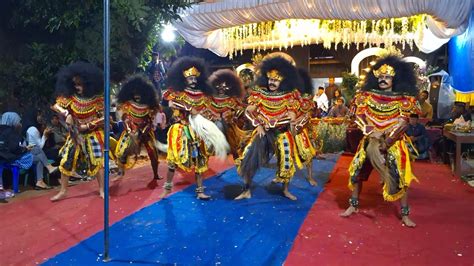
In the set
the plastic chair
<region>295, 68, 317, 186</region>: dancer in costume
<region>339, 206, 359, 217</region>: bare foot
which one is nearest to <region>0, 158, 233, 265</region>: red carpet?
the plastic chair

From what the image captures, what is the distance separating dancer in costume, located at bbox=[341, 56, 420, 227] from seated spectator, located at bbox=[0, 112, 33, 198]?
4154mm

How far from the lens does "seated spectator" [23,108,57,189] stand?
5598 mm

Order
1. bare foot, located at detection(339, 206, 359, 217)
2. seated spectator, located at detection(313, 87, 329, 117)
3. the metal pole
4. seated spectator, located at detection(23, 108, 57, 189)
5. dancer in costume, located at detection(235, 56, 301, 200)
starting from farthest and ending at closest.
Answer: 1. seated spectator, located at detection(313, 87, 329, 117)
2. seated spectator, located at detection(23, 108, 57, 189)
3. dancer in costume, located at detection(235, 56, 301, 200)
4. bare foot, located at detection(339, 206, 359, 217)
5. the metal pole

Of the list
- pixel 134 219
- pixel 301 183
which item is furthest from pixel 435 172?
pixel 134 219

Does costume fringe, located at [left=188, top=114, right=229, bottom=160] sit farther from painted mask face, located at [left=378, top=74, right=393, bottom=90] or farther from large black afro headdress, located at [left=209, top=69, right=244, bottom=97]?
painted mask face, located at [left=378, top=74, right=393, bottom=90]

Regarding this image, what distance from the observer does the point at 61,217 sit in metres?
4.28

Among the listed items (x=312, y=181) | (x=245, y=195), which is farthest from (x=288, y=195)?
(x=312, y=181)

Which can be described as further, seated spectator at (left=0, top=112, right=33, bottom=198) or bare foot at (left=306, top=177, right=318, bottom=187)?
bare foot at (left=306, top=177, right=318, bottom=187)

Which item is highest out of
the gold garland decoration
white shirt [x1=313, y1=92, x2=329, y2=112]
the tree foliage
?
the gold garland decoration

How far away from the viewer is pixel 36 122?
5902mm

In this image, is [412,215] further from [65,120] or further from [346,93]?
[346,93]

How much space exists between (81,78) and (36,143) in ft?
4.74

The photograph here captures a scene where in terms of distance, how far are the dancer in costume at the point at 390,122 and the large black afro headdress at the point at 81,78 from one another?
3.01 m

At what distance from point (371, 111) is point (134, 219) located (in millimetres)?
2597
